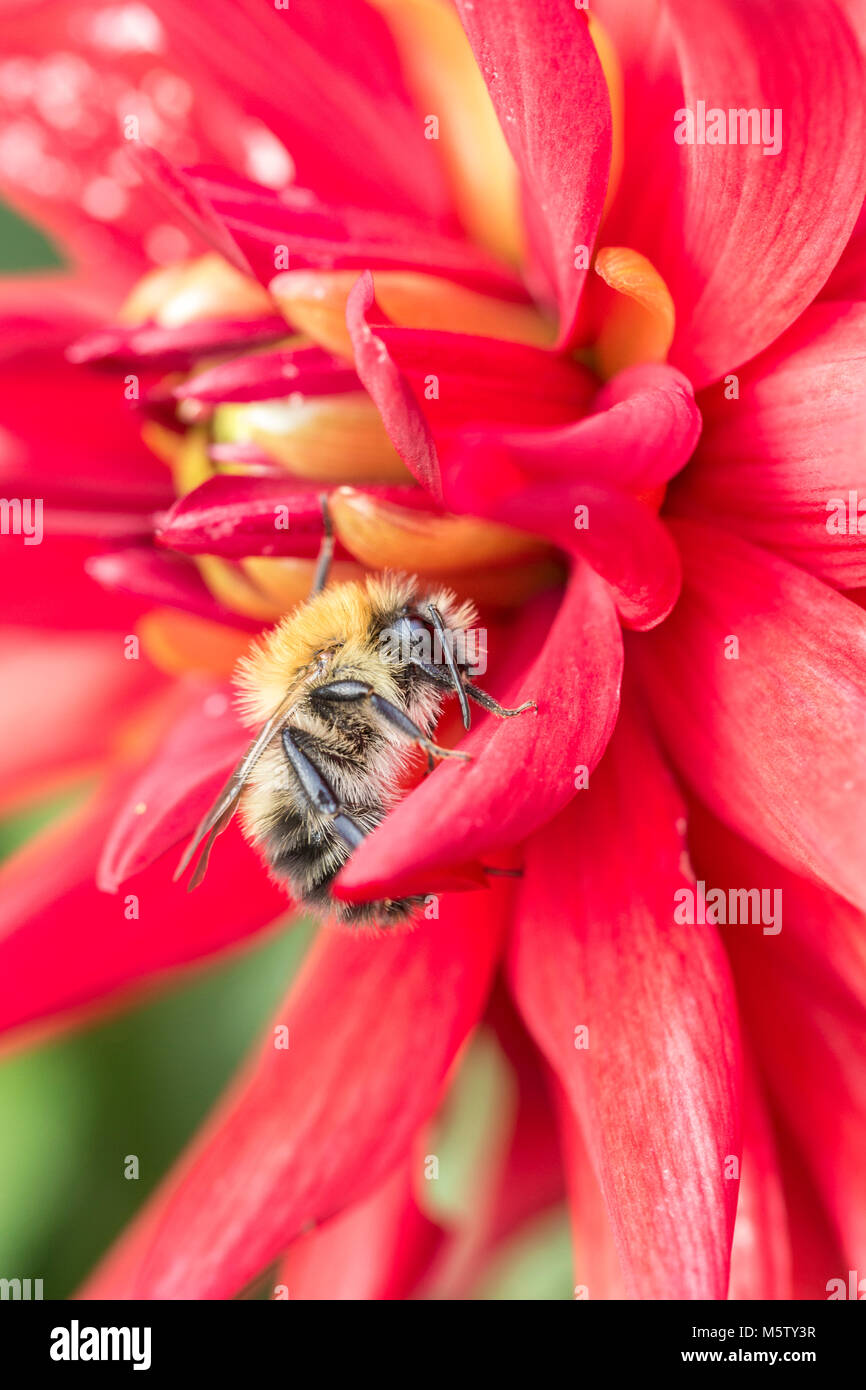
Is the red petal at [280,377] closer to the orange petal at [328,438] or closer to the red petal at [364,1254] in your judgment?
the orange petal at [328,438]

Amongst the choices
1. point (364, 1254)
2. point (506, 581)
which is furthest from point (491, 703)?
point (364, 1254)

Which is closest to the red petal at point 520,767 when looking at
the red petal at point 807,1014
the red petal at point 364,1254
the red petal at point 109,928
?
the red petal at point 807,1014

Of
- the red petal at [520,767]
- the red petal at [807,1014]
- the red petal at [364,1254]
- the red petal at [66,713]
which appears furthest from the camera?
the red petal at [66,713]

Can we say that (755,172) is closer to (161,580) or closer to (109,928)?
(161,580)

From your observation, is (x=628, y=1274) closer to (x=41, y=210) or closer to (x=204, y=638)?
(x=204, y=638)

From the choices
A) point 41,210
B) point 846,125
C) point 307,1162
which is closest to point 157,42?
point 41,210

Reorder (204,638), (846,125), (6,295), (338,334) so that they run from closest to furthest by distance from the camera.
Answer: (846,125) < (338,334) < (204,638) < (6,295)
